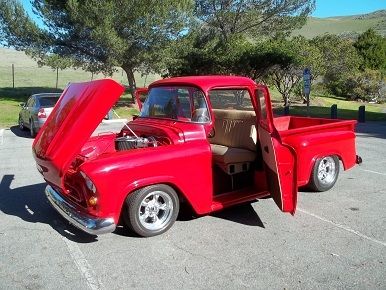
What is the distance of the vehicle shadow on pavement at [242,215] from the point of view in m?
5.11

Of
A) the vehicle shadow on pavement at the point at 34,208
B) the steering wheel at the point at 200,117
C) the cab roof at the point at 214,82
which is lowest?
the vehicle shadow on pavement at the point at 34,208

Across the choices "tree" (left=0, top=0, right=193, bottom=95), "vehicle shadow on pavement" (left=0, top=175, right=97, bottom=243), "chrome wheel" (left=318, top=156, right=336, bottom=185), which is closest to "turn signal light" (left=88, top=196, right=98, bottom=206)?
"vehicle shadow on pavement" (left=0, top=175, right=97, bottom=243)

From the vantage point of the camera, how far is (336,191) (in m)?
6.44

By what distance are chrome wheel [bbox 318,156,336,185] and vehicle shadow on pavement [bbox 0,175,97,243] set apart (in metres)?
3.40

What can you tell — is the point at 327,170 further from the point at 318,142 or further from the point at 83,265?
the point at 83,265

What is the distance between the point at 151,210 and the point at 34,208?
2.05 metres

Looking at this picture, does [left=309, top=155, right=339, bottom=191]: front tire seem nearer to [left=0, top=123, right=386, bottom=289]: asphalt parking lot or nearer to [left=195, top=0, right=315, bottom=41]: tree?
[left=0, top=123, right=386, bottom=289]: asphalt parking lot

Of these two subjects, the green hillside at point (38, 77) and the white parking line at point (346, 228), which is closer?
the white parking line at point (346, 228)

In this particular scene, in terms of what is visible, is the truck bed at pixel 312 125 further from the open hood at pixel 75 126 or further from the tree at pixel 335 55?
the tree at pixel 335 55

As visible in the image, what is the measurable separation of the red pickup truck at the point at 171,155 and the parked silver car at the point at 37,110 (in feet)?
23.9

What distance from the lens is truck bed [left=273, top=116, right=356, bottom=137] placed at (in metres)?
5.83

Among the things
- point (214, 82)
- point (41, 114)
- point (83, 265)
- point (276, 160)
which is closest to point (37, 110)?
point (41, 114)

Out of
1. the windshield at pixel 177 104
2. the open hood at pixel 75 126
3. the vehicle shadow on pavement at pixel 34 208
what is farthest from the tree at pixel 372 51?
the open hood at pixel 75 126

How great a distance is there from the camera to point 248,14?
2812 centimetres
